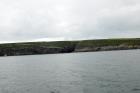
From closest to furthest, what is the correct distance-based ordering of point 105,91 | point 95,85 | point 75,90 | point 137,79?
point 105,91
point 75,90
point 95,85
point 137,79

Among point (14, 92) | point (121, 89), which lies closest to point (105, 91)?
point (121, 89)

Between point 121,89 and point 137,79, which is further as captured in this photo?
point 137,79

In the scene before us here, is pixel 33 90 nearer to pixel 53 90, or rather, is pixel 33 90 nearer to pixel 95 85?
pixel 53 90

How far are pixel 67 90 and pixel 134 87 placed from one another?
10990 mm

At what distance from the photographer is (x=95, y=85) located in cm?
4756

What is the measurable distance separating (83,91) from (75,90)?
67.6 inches

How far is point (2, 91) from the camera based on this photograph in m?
48.3

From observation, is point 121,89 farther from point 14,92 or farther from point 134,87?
point 14,92

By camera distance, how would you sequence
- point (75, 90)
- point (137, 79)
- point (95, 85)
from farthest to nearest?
point (137, 79)
point (95, 85)
point (75, 90)

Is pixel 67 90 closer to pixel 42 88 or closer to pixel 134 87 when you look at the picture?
pixel 42 88

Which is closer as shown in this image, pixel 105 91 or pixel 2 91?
pixel 105 91

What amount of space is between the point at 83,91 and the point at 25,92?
395 inches

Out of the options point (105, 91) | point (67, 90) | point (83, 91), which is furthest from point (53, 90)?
point (105, 91)

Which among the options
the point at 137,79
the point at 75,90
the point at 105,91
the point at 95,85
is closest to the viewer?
the point at 105,91
